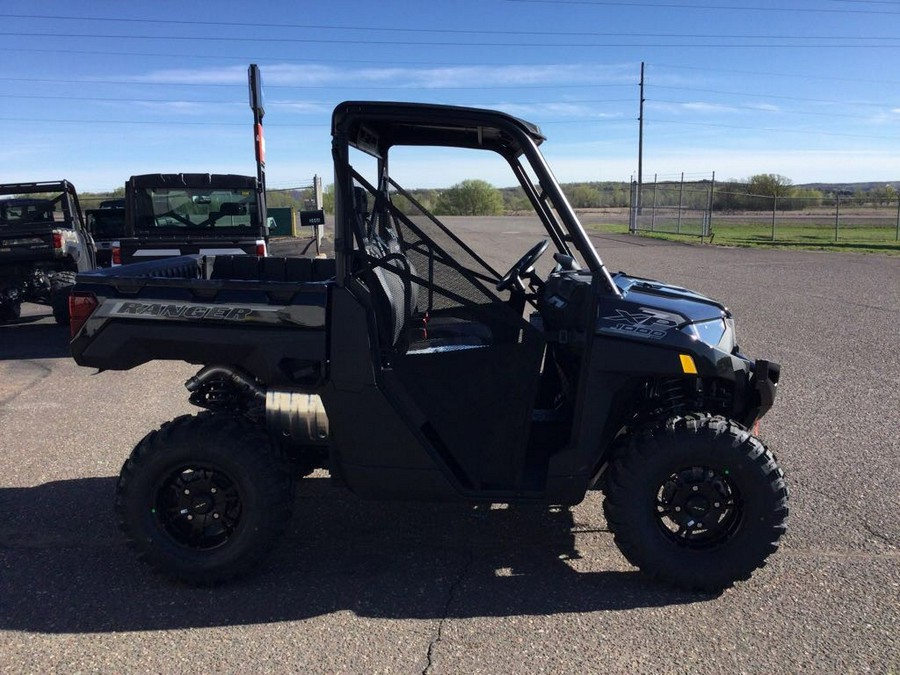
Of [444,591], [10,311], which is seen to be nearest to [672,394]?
[444,591]

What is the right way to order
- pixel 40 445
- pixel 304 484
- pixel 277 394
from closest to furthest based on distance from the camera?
pixel 277 394 → pixel 304 484 → pixel 40 445

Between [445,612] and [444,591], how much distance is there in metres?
0.18

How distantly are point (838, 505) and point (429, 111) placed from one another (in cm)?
311

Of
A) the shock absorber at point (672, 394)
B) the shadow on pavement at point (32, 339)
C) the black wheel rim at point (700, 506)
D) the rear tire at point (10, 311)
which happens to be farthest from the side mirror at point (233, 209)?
the black wheel rim at point (700, 506)

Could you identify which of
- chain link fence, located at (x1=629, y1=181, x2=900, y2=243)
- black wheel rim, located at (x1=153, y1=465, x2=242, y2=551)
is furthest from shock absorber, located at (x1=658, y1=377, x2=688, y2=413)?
chain link fence, located at (x1=629, y1=181, x2=900, y2=243)

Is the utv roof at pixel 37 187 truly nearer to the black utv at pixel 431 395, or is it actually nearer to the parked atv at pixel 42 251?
the parked atv at pixel 42 251

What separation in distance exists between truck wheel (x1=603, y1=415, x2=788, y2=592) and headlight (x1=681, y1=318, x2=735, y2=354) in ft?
1.11

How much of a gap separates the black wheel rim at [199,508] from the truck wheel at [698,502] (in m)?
1.71

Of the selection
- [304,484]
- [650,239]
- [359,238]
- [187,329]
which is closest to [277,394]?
[187,329]

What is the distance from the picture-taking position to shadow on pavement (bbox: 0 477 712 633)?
331 centimetres

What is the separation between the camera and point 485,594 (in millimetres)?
3449

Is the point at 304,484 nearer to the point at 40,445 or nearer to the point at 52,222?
the point at 40,445

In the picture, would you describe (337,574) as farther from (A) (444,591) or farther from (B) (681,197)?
(B) (681,197)

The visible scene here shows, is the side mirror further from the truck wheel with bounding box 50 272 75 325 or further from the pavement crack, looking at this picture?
the pavement crack
